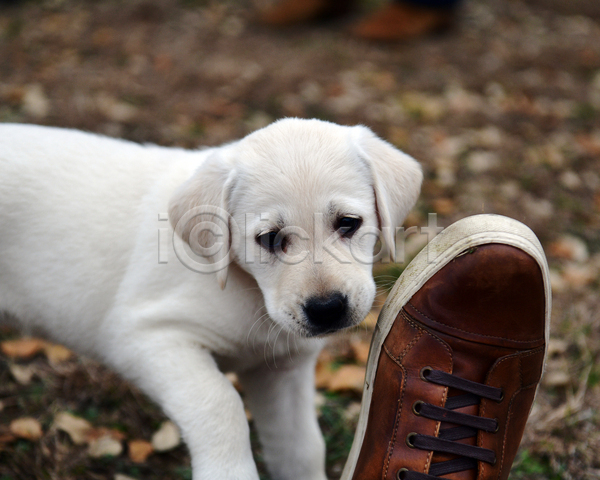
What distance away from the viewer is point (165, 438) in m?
2.61

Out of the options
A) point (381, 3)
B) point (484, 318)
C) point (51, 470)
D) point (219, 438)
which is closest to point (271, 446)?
Result: point (219, 438)

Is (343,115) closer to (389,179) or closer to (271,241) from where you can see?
(389,179)

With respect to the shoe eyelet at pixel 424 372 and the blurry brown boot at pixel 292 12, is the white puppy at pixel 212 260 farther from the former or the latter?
the blurry brown boot at pixel 292 12

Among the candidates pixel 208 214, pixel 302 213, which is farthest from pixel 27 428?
pixel 302 213

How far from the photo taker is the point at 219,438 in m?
1.90

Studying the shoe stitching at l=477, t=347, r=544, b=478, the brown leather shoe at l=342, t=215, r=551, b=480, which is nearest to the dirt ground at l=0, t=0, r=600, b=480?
the shoe stitching at l=477, t=347, r=544, b=478

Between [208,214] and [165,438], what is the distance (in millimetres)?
1153

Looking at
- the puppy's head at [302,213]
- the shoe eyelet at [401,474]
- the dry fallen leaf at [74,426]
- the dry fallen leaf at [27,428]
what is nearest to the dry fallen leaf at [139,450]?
the dry fallen leaf at [74,426]

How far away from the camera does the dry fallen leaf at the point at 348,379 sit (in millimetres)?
2930

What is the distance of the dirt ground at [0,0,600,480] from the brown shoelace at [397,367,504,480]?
53 cm

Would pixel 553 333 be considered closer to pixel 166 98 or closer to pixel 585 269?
pixel 585 269

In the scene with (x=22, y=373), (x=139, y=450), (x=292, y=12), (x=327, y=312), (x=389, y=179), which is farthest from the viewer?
(x=292, y=12)

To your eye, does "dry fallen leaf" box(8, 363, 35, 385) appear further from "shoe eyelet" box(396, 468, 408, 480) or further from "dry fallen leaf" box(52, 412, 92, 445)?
"shoe eyelet" box(396, 468, 408, 480)

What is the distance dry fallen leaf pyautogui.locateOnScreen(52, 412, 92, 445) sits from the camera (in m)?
2.54
